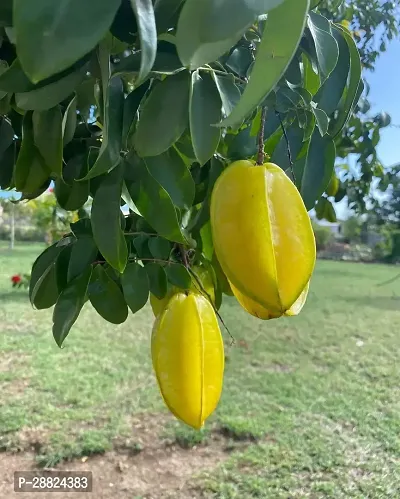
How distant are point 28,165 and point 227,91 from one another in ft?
0.95

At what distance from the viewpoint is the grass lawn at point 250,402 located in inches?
84.7

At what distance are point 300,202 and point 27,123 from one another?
30 centimetres

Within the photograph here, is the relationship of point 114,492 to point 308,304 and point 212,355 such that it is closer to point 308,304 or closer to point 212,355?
point 212,355

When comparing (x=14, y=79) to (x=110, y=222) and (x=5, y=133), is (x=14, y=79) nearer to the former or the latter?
(x=110, y=222)

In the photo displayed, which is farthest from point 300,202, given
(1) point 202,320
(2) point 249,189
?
(1) point 202,320

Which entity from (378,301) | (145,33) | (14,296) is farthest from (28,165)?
(378,301)

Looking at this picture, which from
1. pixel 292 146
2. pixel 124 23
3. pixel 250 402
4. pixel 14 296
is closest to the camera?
pixel 124 23

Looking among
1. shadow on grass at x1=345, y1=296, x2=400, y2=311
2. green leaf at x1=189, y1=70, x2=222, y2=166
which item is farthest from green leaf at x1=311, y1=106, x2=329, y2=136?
shadow on grass at x1=345, y1=296, x2=400, y2=311

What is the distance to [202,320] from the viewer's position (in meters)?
0.60

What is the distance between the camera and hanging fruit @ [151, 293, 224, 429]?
567 millimetres

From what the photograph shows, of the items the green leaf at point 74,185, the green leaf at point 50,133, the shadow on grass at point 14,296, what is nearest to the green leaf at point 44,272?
the green leaf at point 74,185

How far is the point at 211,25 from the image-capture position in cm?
26

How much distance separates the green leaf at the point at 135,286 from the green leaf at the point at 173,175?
0.63 ft

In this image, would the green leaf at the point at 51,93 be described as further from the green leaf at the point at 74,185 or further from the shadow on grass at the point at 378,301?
the shadow on grass at the point at 378,301
